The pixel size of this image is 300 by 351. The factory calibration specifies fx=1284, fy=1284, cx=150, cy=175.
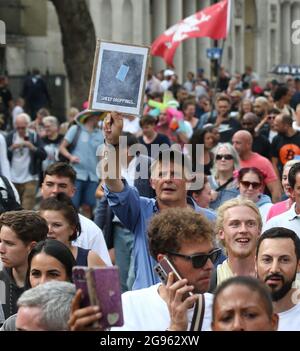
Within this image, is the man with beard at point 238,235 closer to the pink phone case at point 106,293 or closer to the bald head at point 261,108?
the pink phone case at point 106,293

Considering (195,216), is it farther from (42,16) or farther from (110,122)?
(42,16)

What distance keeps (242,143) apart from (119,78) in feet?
15.9

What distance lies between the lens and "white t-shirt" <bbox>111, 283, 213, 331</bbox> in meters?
5.90

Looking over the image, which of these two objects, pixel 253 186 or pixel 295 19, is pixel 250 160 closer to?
pixel 253 186

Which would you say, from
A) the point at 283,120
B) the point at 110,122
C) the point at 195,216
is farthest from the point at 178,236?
the point at 283,120

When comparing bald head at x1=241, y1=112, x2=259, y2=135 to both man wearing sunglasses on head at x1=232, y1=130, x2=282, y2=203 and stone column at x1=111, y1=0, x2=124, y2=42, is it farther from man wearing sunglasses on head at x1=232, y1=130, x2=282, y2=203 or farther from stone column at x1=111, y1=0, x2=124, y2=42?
stone column at x1=111, y1=0, x2=124, y2=42

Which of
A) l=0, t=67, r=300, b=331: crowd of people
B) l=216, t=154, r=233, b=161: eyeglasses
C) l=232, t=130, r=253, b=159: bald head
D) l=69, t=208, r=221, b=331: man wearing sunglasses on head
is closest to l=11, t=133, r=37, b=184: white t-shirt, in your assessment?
l=0, t=67, r=300, b=331: crowd of people

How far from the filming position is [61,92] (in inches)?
1431

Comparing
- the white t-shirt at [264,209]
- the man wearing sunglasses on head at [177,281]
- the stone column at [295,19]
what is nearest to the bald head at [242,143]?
the white t-shirt at [264,209]

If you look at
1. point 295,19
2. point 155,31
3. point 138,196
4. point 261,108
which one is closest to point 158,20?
point 155,31

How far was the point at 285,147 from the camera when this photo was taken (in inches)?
549

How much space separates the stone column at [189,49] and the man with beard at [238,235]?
37.0 m

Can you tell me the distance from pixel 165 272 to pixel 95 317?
3.93ft

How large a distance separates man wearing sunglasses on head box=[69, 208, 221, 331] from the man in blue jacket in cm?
127
